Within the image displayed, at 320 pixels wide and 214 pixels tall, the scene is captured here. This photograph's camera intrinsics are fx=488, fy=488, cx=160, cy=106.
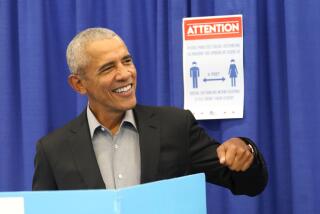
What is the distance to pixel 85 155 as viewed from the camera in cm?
152

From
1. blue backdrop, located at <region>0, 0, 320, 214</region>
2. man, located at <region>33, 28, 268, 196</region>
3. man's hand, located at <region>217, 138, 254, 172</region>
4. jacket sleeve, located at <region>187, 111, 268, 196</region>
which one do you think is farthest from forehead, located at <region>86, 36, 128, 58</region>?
blue backdrop, located at <region>0, 0, 320, 214</region>

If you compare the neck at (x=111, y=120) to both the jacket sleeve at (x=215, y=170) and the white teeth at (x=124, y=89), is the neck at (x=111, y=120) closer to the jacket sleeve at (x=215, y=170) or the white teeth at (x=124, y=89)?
the white teeth at (x=124, y=89)

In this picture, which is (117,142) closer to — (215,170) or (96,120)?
(96,120)

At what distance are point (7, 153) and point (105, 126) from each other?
0.87 metres

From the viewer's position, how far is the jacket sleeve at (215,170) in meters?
1.46

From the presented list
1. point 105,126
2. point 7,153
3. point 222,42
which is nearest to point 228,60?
point 222,42

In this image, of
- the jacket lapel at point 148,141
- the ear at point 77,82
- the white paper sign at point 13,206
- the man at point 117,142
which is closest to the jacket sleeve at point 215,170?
the man at point 117,142

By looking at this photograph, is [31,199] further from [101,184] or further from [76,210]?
[101,184]

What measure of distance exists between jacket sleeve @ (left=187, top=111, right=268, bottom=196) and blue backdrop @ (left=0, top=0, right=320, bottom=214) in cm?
47

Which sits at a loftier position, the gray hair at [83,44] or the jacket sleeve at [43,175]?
the gray hair at [83,44]

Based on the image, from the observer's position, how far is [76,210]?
0.90 meters

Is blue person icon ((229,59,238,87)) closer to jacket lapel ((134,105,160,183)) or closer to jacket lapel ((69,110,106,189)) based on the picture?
jacket lapel ((134,105,160,183))

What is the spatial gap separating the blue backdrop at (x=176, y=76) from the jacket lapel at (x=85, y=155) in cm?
60

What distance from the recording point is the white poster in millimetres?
2055
